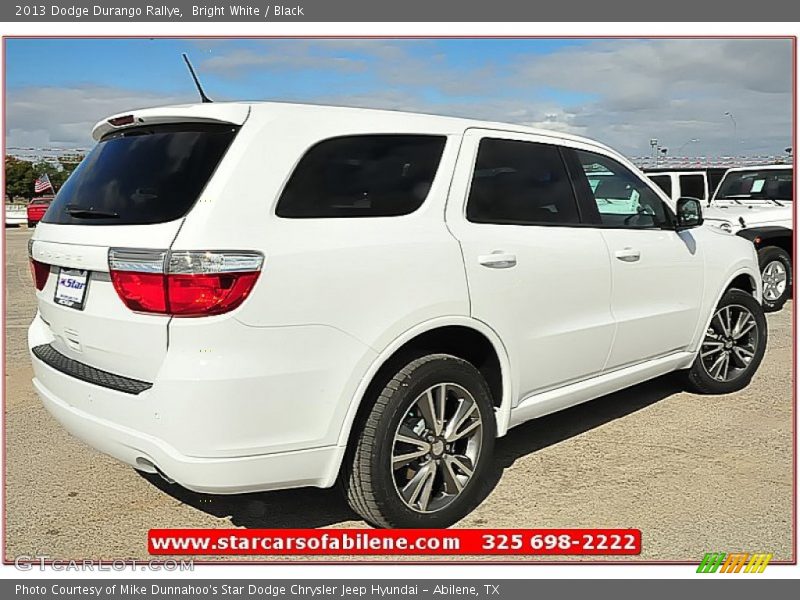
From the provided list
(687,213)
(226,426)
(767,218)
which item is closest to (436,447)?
(226,426)

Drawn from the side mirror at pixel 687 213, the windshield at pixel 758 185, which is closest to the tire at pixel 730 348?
the side mirror at pixel 687 213

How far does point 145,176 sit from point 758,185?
975 centimetres

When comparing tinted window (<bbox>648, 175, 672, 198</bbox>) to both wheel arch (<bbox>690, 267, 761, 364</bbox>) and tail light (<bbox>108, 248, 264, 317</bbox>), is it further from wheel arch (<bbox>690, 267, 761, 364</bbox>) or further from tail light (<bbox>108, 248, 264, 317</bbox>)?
tail light (<bbox>108, 248, 264, 317</bbox>)

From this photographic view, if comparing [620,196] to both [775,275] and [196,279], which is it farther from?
[775,275]

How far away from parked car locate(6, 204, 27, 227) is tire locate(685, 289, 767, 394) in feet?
100

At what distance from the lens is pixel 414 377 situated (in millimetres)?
3211

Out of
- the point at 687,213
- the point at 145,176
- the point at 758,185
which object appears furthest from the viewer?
the point at 758,185

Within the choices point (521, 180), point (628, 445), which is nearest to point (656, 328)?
point (628, 445)

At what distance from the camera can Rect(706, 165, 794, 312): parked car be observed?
9438 mm

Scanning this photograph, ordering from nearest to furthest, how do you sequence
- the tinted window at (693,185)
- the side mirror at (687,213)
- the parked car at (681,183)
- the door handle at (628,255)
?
1. the door handle at (628,255)
2. the side mirror at (687,213)
3. the parked car at (681,183)
4. the tinted window at (693,185)

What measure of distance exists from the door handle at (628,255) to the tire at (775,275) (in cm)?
573

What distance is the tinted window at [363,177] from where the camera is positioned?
3012mm

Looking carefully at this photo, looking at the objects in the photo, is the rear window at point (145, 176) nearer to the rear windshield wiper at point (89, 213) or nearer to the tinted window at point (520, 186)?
the rear windshield wiper at point (89, 213)

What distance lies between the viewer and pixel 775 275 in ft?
31.3
